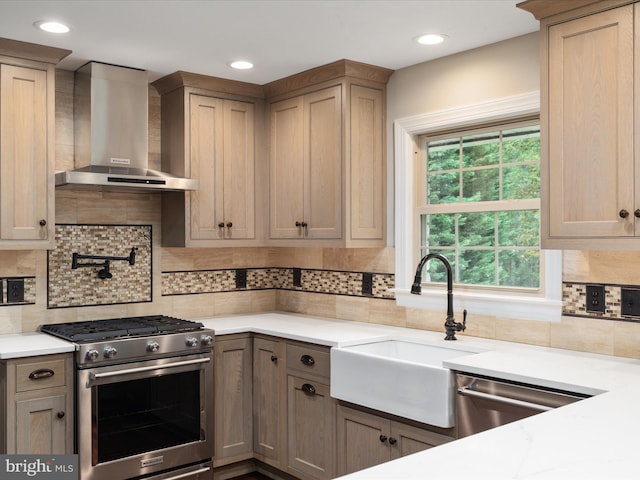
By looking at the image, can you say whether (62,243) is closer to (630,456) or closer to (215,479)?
(215,479)

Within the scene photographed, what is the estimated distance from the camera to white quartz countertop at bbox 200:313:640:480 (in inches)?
55.9

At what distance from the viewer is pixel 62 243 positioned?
388 cm

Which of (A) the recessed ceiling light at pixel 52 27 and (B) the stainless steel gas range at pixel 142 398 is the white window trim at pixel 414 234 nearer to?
(B) the stainless steel gas range at pixel 142 398

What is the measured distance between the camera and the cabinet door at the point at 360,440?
309 cm

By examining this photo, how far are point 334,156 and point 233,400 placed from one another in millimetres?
1563

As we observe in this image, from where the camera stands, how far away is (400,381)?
2945 mm

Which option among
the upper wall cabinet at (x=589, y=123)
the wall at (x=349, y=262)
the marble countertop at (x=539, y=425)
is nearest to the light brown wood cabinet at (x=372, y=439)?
the marble countertop at (x=539, y=425)

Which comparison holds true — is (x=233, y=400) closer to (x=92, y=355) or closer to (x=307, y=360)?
(x=307, y=360)

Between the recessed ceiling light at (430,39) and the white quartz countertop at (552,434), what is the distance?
5.07 feet

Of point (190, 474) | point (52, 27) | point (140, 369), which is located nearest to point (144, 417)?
point (140, 369)

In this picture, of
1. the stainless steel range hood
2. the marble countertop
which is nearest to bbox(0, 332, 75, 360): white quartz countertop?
the marble countertop

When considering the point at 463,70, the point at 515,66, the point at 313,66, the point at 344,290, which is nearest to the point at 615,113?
the point at 515,66

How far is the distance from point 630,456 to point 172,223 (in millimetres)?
3187

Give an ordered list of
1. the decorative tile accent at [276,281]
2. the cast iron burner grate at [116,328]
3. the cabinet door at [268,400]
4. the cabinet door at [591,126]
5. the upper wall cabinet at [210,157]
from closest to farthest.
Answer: the cabinet door at [591,126]
the cast iron burner grate at [116,328]
the cabinet door at [268,400]
the upper wall cabinet at [210,157]
the decorative tile accent at [276,281]
